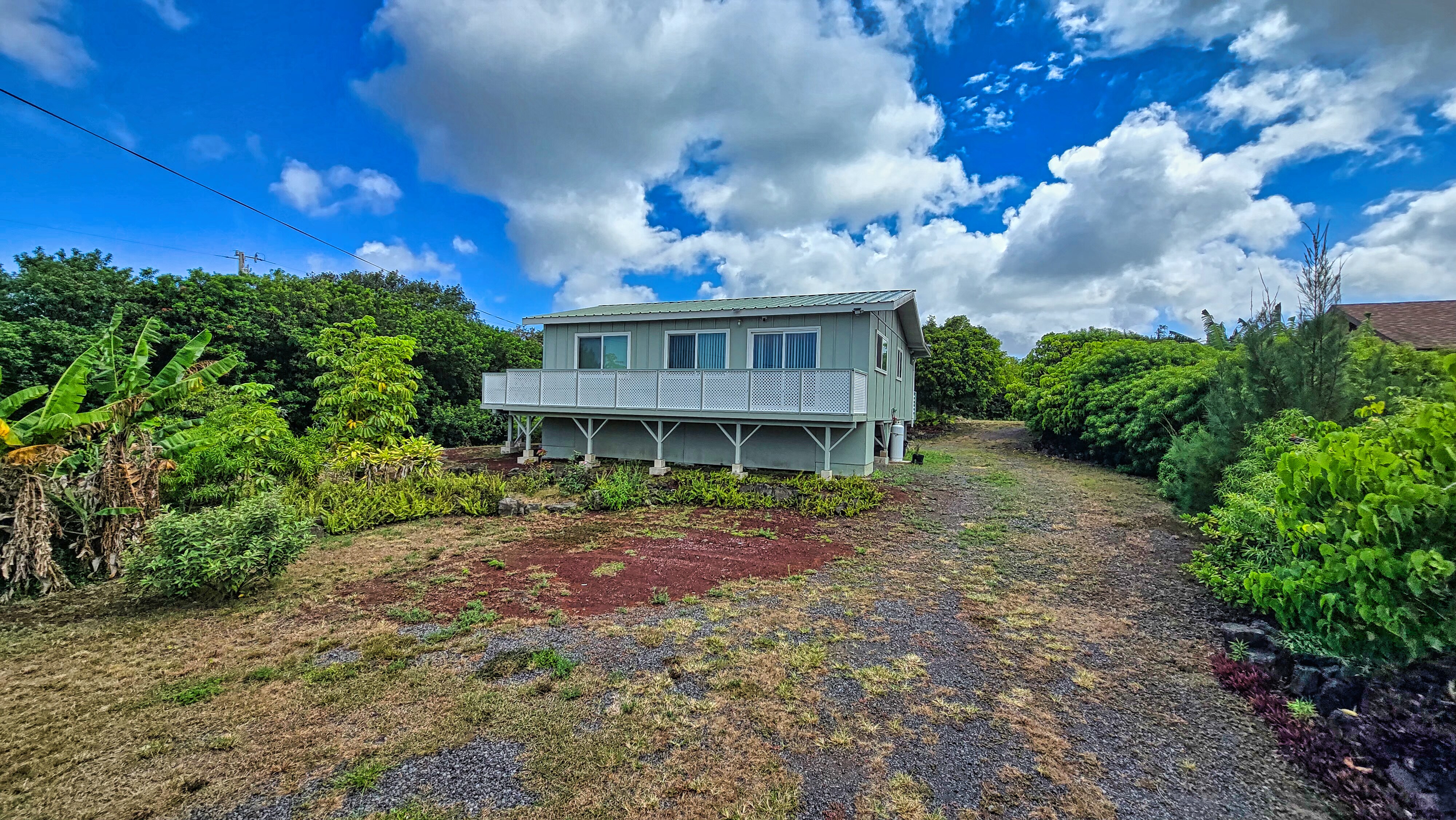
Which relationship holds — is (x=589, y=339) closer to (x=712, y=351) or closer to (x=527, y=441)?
(x=527, y=441)

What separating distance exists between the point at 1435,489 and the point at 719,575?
5.84 metres

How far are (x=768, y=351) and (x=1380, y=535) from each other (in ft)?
37.4

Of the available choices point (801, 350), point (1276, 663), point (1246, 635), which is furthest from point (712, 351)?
point (1276, 663)

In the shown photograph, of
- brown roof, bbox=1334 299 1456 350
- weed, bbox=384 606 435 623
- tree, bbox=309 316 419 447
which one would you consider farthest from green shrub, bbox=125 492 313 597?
brown roof, bbox=1334 299 1456 350

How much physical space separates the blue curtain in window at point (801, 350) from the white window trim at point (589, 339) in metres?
4.63

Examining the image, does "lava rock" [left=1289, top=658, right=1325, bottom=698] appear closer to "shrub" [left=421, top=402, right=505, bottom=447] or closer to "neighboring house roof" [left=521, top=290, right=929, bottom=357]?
"neighboring house roof" [left=521, top=290, right=929, bottom=357]

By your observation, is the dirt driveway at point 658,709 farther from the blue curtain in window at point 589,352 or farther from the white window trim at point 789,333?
the blue curtain in window at point 589,352

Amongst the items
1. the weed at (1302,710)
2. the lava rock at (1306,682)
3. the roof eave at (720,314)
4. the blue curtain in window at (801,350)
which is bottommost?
the weed at (1302,710)

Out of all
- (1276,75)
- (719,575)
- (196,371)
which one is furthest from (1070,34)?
(196,371)

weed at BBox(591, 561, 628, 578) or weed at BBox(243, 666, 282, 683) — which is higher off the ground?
weed at BBox(243, 666, 282, 683)

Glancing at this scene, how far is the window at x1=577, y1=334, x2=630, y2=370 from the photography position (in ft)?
51.1

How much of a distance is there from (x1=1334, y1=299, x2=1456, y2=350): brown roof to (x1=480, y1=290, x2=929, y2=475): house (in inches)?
593

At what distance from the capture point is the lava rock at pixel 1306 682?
375 centimetres

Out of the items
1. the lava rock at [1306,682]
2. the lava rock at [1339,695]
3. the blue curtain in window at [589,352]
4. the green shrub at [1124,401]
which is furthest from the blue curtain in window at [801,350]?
the lava rock at [1339,695]
